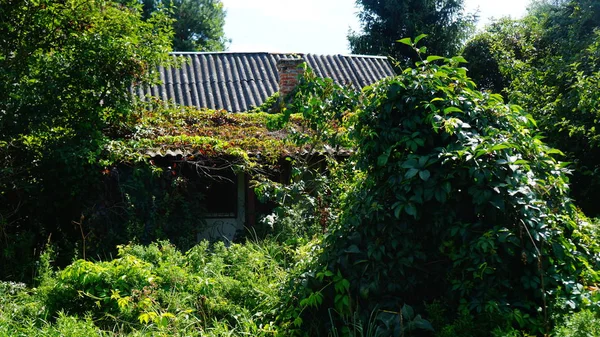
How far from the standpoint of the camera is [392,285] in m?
5.00

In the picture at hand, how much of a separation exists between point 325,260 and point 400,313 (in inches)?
36.3

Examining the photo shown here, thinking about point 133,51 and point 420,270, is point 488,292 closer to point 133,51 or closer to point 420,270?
point 420,270

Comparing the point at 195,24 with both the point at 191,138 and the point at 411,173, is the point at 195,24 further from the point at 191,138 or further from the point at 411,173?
the point at 411,173

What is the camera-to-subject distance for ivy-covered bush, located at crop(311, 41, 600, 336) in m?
4.71

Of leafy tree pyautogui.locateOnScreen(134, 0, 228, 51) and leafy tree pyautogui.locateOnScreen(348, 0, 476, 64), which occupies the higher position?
leafy tree pyautogui.locateOnScreen(134, 0, 228, 51)

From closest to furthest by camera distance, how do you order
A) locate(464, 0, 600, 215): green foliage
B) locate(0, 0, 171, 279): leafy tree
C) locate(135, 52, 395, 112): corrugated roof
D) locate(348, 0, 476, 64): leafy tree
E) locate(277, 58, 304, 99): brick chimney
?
1. locate(0, 0, 171, 279): leafy tree
2. locate(464, 0, 600, 215): green foliage
3. locate(277, 58, 304, 99): brick chimney
4. locate(135, 52, 395, 112): corrugated roof
5. locate(348, 0, 476, 64): leafy tree

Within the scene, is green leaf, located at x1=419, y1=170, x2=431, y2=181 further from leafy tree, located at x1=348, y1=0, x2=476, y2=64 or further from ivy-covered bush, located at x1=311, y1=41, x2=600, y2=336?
leafy tree, located at x1=348, y1=0, x2=476, y2=64

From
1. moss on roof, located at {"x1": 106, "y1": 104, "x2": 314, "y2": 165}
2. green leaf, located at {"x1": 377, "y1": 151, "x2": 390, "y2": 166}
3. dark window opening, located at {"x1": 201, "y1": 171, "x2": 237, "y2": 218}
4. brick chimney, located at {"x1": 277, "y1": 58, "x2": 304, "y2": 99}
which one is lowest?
green leaf, located at {"x1": 377, "y1": 151, "x2": 390, "y2": 166}

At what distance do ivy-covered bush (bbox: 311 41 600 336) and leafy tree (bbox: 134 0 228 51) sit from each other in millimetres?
25518

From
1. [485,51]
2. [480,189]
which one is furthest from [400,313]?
[485,51]

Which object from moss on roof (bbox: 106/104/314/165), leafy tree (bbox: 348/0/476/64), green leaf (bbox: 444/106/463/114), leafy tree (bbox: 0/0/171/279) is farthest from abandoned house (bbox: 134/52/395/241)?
leafy tree (bbox: 348/0/476/64)

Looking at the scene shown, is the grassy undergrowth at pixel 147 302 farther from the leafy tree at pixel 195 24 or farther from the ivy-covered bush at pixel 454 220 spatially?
the leafy tree at pixel 195 24

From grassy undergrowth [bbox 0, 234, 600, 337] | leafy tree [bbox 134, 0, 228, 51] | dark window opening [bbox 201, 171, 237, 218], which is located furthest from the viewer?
leafy tree [bbox 134, 0, 228, 51]

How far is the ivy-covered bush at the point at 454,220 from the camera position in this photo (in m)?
4.71
